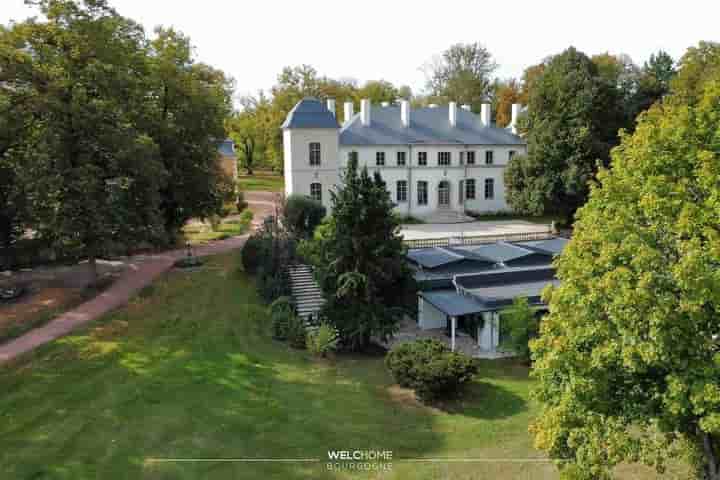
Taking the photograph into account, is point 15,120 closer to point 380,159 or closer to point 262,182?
point 380,159

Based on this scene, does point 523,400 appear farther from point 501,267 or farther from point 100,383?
point 100,383

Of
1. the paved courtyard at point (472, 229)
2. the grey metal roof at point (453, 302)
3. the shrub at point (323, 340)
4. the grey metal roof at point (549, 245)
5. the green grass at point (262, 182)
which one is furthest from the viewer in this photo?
the green grass at point (262, 182)

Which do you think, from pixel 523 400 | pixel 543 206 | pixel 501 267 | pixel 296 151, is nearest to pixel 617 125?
pixel 543 206

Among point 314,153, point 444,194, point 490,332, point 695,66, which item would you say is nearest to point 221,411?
point 490,332

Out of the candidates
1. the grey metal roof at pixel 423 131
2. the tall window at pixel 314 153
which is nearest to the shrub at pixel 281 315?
the tall window at pixel 314 153

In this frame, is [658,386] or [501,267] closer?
[658,386]

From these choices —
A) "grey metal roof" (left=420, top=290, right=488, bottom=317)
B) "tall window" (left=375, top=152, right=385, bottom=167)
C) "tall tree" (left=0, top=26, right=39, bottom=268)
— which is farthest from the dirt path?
"grey metal roof" (left=420, top=290, right=488, bottom=317)

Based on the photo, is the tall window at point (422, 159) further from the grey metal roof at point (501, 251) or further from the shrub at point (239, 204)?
the grey metal roof at point (501, 251)
